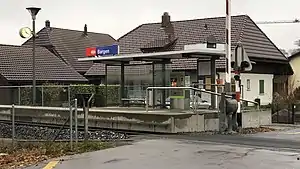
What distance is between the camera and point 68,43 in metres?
63.3

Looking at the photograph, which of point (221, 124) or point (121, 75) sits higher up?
point (121, 75)

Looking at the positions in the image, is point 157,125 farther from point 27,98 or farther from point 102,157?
point 27,98

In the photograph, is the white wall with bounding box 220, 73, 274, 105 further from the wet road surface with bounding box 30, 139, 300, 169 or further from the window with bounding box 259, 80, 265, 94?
the wet road surface with bounding box 30, 139, 300, 169

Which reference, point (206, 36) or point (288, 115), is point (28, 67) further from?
point (288, 115)

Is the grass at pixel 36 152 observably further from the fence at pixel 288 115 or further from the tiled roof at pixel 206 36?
the tiled roof at pixel 206 36

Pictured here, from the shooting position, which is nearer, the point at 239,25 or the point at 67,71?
the point at 239,25

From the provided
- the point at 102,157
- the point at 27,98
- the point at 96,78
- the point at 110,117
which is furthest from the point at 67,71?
the point at 102,157

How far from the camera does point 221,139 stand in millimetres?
17109

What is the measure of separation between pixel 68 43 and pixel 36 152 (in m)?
49.4

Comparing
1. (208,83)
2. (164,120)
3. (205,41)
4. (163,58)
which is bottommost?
(164,120)

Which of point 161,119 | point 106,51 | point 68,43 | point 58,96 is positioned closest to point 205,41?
Result: point 106,51

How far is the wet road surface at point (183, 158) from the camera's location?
37.4ft

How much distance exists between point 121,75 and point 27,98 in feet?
17.3

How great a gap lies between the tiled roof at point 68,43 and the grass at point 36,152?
1644 inches
